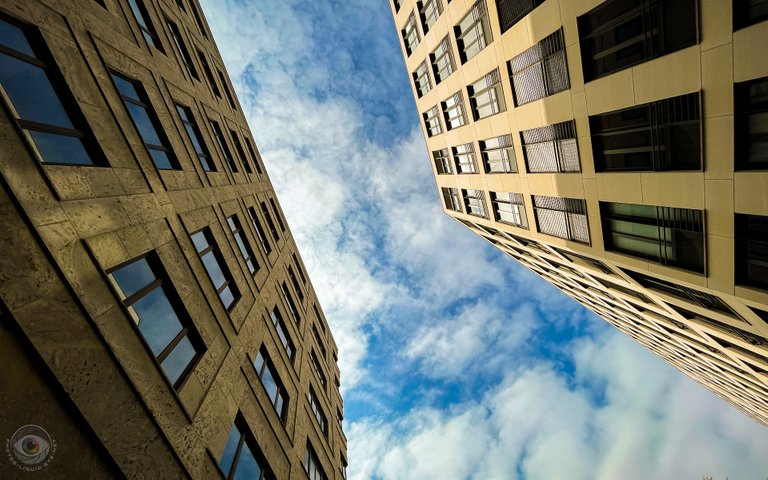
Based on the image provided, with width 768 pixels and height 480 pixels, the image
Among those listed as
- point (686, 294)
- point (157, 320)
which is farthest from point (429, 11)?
point (157, 320)

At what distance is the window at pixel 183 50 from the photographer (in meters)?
17.2

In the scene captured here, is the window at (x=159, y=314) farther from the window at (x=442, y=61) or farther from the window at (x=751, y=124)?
the window at (x=442, y=61)

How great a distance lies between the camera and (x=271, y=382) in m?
15.1

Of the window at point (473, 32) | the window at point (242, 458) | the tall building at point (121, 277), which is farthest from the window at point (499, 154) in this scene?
the window at point (242, 458)

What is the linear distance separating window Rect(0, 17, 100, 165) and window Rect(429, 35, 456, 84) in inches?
748

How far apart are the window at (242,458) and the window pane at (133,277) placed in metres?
5.26

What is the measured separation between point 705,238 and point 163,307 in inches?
602

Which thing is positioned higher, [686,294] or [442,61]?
[442,61]

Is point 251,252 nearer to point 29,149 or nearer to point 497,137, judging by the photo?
point 29,149

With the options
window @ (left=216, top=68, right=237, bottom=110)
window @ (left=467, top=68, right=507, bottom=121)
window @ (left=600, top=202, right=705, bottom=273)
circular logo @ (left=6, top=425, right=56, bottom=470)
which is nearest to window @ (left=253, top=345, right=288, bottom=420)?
circular logo @ (left=6, top=425, right=56, bottom=470)

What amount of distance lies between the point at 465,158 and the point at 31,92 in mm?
21054

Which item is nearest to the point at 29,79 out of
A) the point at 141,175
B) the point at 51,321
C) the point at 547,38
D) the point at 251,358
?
the point at 141,175

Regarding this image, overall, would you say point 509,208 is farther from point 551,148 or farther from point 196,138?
point 196,138

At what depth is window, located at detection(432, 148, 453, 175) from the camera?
2696 cm
